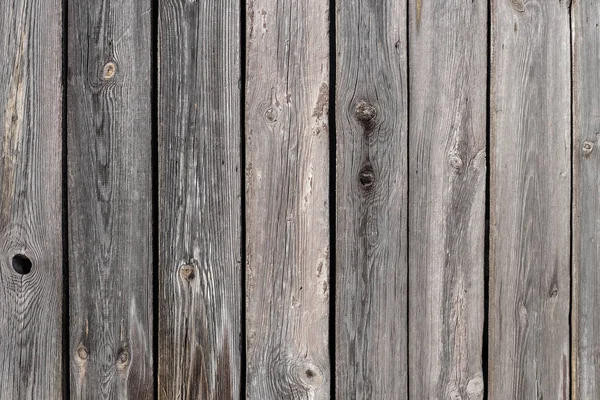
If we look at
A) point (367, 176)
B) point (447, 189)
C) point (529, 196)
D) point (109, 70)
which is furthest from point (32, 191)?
point (529, 196)

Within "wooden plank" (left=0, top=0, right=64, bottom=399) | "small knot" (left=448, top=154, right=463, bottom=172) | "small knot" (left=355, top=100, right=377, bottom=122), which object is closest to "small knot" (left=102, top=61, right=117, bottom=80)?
"wooden plank" (left=0, top=0, right=64, bottom=399)

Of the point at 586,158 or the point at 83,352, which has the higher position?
the point at 586,158

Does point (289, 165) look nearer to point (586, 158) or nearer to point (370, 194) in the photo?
point (370, 194)

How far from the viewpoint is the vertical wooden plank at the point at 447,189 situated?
1.28m

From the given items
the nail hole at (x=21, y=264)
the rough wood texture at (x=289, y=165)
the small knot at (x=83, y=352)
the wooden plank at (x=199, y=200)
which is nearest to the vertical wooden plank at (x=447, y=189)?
the rough wood texture at (x=289, y=165)

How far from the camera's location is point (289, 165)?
127 centimetres

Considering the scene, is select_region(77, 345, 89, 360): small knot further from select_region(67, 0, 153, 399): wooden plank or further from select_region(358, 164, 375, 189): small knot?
select_region(358, 164, 375, 189): small knot

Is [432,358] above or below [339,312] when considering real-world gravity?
below

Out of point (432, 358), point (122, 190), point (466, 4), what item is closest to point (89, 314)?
point (122, 190)

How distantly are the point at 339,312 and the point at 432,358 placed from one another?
26 centimetres

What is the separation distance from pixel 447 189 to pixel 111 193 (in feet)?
2.76

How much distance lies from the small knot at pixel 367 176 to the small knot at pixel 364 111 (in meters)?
0.12

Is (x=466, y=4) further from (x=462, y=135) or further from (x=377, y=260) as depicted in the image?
(x=377, y=260)

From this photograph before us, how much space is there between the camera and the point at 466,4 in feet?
4.20
